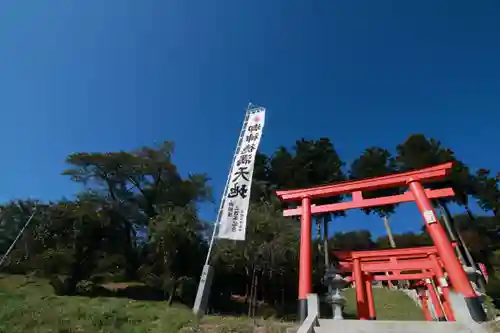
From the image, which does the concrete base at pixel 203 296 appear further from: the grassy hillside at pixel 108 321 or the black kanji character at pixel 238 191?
the black kanji character at pixel 238 191

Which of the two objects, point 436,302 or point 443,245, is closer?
point 443,245

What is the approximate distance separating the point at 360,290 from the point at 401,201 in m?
5.38

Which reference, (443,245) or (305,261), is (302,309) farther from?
(443,245)

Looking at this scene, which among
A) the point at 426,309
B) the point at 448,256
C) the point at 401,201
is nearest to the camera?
the point at 448,256

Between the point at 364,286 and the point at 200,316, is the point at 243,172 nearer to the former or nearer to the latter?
the point at 200,316

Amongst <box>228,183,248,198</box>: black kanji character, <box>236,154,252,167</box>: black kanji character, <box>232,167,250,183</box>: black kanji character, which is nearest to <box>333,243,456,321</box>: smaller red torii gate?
<box>228,183,248,198</box>: black kanji character

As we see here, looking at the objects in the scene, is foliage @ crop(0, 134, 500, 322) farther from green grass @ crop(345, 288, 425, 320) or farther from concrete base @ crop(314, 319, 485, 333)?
concrete base @ crop(314, 319, 485, 333)

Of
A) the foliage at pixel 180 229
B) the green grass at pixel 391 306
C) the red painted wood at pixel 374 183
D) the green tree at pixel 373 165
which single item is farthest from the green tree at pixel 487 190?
the red painted wood at pixel 374 183

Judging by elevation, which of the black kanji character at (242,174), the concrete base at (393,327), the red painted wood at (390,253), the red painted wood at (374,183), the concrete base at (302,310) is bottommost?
the concrete base at (393,327)

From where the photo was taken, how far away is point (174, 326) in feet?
24.0

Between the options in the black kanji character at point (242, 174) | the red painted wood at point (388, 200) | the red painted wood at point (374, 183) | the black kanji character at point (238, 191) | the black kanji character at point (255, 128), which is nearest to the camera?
the red painted wood at point (374, 183)

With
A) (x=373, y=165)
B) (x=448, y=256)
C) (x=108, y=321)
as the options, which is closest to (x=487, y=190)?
(x=373, y=165)

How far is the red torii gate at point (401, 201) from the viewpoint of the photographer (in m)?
6.35

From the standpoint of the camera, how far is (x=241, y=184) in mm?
10820
